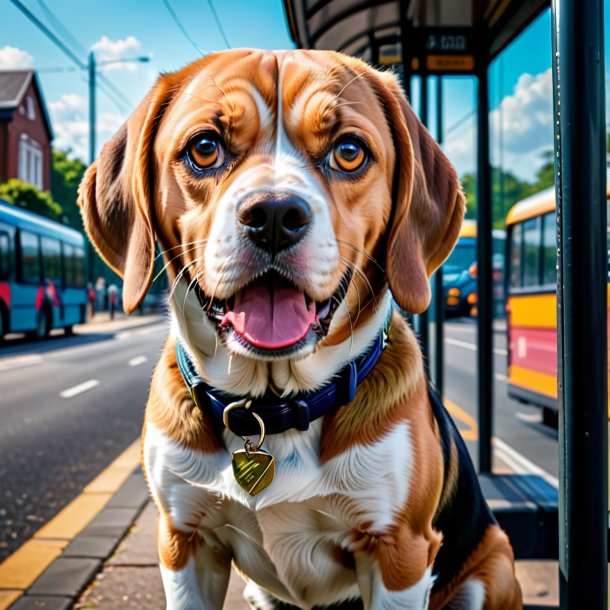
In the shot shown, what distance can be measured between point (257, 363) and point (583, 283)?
Answer: 696 millimetres

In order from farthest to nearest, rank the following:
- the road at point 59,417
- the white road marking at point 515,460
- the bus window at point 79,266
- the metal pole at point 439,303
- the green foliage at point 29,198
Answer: the white road marking at point 515,460 → the metal pole at point 439,303 → the road at point 59,417 → the green foliage at point 29,198 → the bus window at point 79,266

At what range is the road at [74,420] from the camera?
9.68 feet

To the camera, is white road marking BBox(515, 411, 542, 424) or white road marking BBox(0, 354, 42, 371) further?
white road marking BBox(515, 411, 542, 424)

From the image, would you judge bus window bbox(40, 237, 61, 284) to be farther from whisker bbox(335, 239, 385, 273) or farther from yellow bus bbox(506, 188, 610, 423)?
yellow bus bbox(506, 188, 610, 423)

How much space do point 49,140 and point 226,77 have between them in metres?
0.88

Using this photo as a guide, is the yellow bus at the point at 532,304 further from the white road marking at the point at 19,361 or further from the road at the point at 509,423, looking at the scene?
the white road marking at the point at 19,361

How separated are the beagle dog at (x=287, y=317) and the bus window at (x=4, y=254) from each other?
1.29 m

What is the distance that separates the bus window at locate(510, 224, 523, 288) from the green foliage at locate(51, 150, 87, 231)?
6.91 metres

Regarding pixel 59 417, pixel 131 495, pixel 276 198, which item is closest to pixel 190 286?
pixel 276 198

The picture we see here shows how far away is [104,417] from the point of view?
6.64m

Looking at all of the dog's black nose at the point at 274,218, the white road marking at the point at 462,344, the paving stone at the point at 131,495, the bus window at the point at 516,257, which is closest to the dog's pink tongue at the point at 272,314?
the dog's black nose at the point at 274,218

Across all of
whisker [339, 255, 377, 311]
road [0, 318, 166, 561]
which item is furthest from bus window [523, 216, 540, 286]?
whisker [339, 255, 377, 311]

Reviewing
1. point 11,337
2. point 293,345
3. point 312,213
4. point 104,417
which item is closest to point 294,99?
point 312,213

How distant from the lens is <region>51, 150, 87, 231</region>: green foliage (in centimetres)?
166
